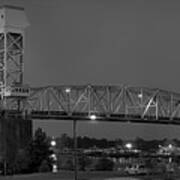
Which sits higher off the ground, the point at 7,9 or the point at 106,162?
the point at 7,9

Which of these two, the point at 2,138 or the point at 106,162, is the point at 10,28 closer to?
the point at 2,138

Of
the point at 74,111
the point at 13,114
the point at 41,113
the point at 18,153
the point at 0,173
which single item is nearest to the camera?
the point at 0,173

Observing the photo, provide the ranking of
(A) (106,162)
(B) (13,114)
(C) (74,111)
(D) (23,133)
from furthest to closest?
(C) (74,111) < (B) (13,114) < (D) (23,133) < (A) (106,162)

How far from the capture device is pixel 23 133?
132 meters

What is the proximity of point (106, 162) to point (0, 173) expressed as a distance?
21.5 meters

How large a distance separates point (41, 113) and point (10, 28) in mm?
39442

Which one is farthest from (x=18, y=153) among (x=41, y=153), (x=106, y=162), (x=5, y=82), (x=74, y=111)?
(x=74, y=111)

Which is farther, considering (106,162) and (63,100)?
(63,100)

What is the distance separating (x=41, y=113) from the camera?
174 meters

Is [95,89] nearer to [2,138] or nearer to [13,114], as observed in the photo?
[13,114]

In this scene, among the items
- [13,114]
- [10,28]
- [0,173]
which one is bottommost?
[0,173]

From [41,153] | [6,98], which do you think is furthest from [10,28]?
[41,153]

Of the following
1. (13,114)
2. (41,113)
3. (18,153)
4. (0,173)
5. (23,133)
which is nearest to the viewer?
(0,173)

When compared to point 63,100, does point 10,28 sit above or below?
above
